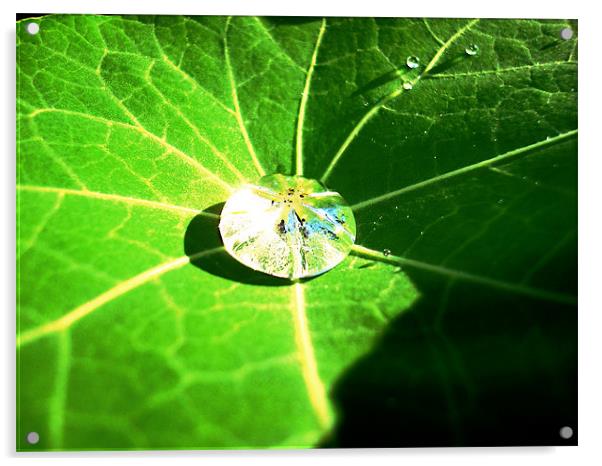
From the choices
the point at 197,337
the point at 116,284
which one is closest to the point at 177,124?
the point at 116,284

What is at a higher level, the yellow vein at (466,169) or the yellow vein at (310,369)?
the yellow vein at (466,169)

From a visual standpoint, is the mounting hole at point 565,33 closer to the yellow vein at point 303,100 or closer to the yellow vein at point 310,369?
the yellow vein at point 303,100

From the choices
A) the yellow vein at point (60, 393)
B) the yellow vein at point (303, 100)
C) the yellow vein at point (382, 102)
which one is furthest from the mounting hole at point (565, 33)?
the yellow vein at point (60, 393)

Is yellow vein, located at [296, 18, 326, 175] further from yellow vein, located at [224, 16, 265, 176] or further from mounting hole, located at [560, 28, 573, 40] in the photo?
mounting hole, located at [560, 28, 573, 40]

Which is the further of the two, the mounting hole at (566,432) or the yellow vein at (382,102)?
the yellow vein at (382,102)

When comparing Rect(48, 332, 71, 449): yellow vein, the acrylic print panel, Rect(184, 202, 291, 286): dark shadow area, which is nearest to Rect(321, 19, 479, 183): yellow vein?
the acrylic print panel

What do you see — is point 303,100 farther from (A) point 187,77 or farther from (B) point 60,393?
(B) point 60,393

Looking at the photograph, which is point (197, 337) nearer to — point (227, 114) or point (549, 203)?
point (227, 114)
